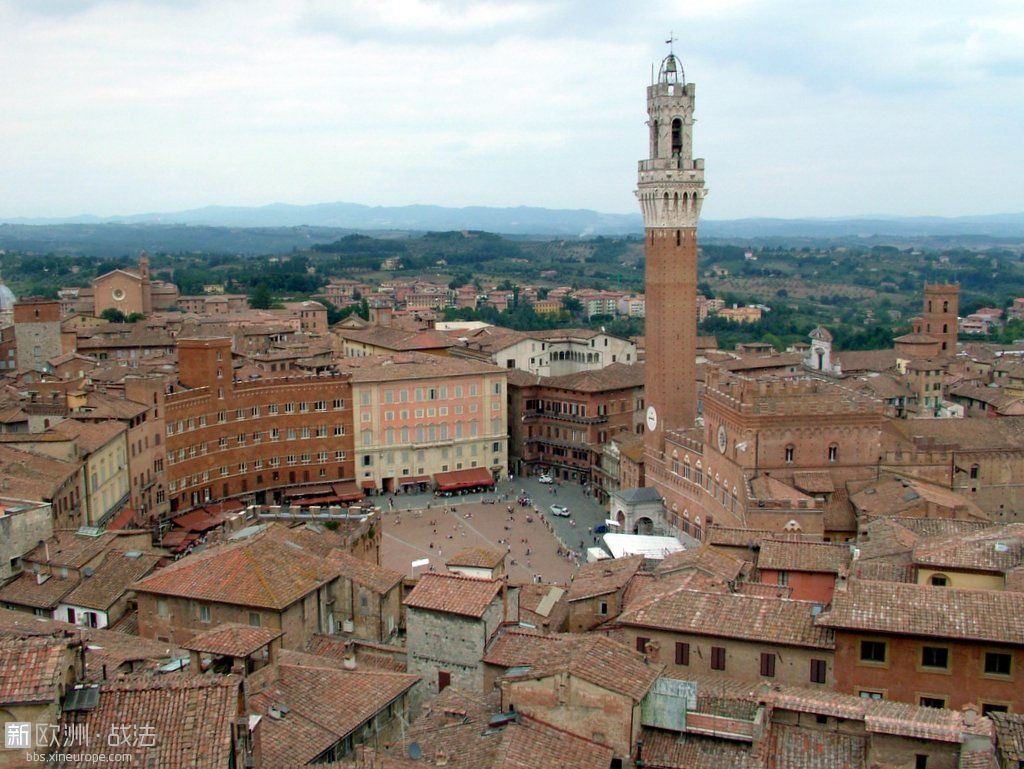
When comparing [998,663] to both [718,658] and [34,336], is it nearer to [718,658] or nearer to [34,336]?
[718,658]

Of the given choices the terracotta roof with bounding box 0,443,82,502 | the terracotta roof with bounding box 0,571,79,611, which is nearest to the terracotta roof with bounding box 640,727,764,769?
the terracotta roof with bounding box 0,571,79,611

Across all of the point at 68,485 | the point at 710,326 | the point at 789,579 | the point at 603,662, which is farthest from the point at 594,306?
the point at 603,662

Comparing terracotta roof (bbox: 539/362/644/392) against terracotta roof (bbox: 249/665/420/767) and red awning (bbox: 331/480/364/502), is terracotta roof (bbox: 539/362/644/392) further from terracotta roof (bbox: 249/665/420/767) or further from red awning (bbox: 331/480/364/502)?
terracotta roof (bbox: 249/665/420/767)

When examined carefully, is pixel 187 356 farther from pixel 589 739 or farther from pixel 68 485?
pixel 589 739

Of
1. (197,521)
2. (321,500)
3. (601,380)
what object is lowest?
(321,500)

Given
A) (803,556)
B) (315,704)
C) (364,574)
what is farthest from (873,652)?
(364,574)

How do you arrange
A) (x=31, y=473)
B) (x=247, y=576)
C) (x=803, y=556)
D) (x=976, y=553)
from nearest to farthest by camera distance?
1. (x=976, y=553)
2. (x=247, y=576)
3. (x=803, y=556)
4. (x=31, y=473)

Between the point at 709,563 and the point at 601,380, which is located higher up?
the point at 709,563
